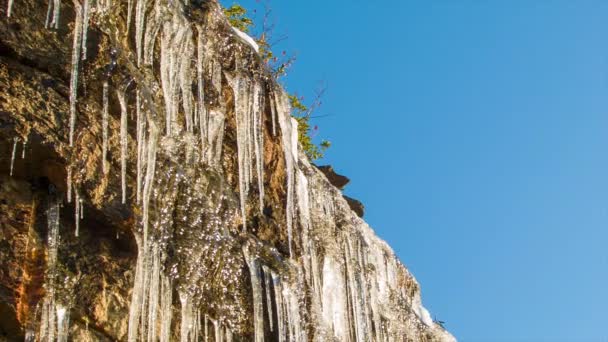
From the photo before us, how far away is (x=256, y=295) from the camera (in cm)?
638

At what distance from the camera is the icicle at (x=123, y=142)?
540cm

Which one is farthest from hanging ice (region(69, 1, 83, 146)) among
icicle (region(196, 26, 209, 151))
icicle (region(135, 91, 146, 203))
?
icicle (region(196, 26, 209, 151))

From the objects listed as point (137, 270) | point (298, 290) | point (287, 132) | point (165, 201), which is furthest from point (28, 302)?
point (287, 132)

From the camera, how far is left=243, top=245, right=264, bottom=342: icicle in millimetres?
6270

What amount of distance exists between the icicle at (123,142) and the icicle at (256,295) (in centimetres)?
136

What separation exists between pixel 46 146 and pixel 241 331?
83.1 inches

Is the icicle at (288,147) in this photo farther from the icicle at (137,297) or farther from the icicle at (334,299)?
the icicle at (137,297)

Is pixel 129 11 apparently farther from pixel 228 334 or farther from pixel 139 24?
pixel 228 334

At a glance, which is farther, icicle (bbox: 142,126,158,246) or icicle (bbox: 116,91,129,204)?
icicle (bbox: 142,126,158,246)

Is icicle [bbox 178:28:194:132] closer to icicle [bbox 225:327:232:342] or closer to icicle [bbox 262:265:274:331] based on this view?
icicle [bbox 262:265:274:331]

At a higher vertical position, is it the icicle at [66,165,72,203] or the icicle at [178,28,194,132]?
the icicle at [178,28,194,132]

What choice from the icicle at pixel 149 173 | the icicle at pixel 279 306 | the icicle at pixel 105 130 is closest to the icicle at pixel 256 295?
the icicle at pixel 279 306

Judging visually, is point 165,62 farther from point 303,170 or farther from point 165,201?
point 303,170

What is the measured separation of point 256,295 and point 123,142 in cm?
169
